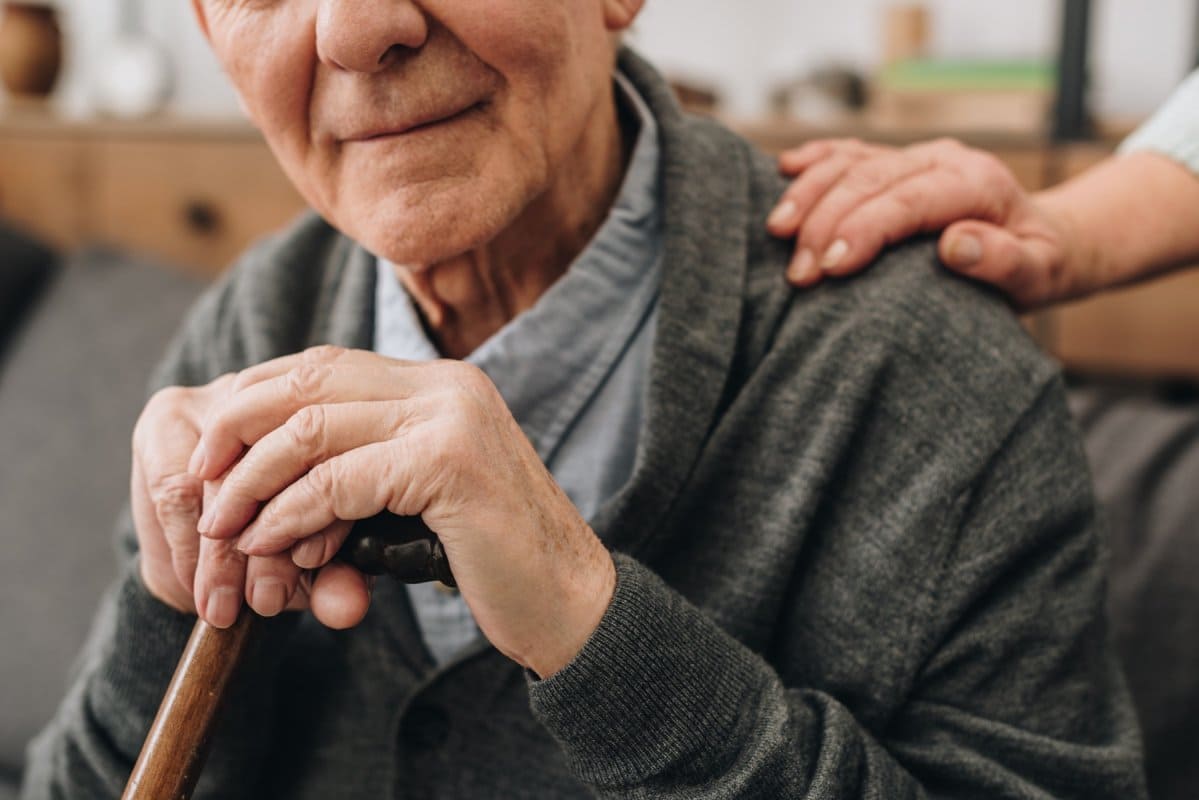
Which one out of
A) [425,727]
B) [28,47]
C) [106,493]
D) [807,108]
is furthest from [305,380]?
[28,47]

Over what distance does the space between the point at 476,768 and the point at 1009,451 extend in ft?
1.63

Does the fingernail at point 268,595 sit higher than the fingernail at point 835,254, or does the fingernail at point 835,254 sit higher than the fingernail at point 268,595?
the fingernail at point 835,254

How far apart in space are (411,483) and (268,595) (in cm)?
13

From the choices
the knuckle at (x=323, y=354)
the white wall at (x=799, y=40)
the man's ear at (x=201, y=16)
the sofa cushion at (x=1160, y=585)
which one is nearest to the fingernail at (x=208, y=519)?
the knuckle at (x=323, y=354)

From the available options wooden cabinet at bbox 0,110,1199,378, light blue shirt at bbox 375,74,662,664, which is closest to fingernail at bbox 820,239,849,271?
light blue shirt at bbox 375,74,662,664

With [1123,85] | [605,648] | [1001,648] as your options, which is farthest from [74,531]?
[1123,85]

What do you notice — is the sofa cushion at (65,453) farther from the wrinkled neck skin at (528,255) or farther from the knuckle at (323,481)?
the knuckle at (323,481)

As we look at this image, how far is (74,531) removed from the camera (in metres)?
1.67

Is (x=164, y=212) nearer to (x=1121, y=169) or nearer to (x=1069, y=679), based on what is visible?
(x=1121, y=169)

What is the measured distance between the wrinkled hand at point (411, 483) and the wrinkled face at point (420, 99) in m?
0.17

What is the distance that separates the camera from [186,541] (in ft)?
2.60

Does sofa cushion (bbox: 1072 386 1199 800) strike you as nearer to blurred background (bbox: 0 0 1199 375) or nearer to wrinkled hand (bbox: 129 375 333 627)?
blurred background (bbox: 0 0 1199 375)

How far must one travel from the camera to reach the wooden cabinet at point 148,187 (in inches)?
→ 80.4

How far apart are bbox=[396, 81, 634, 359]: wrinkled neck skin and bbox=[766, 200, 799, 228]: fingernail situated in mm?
149
